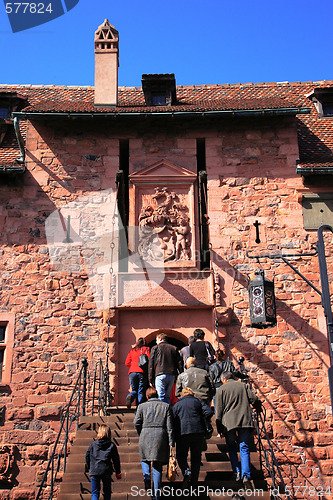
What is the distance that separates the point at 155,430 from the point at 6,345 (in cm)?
584

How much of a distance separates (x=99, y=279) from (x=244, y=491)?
20.3ft

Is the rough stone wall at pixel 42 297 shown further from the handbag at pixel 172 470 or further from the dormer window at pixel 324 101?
the dormer window at pixel 324 101

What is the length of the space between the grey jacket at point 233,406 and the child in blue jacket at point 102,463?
→ 5.56 feet

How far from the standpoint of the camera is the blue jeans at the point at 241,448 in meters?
8.91

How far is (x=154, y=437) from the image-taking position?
8.33m

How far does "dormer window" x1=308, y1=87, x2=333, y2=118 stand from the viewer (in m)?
17.0

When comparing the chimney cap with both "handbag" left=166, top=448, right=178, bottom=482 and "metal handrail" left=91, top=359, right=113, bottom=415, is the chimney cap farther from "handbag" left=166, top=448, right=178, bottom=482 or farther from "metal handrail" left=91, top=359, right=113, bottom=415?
"handbag" left=166, top=448, right=178, bottom=482

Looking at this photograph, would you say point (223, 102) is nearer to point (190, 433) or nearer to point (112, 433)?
point (112, 433)

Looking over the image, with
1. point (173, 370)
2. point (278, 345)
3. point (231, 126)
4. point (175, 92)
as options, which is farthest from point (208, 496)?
point (175, 92)

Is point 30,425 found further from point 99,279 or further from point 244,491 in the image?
point 244,491

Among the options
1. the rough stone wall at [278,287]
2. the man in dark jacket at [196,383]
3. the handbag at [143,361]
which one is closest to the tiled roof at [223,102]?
the rough stone wall at [278,287]

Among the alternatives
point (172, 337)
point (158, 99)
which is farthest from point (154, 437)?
point (158, 99)

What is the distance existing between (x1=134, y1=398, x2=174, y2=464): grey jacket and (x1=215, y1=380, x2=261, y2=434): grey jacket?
1.10 meters

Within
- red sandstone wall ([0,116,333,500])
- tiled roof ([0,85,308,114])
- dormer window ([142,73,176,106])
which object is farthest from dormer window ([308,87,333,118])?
dormer window ([142,73,176,106])
